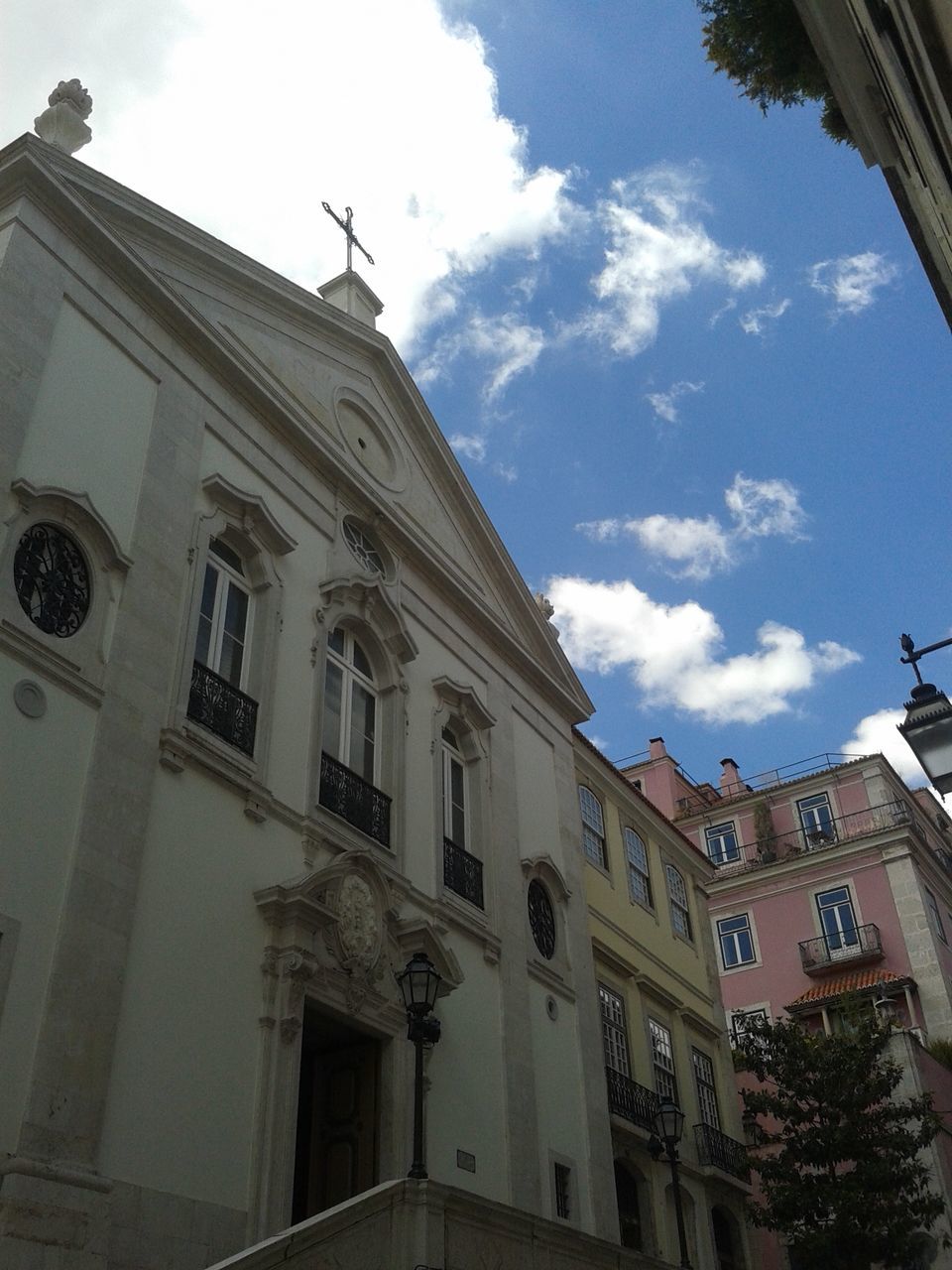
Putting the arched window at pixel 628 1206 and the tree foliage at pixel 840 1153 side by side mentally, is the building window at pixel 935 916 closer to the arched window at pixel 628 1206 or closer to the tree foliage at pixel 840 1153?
the tree foliage at pixel 840 1153

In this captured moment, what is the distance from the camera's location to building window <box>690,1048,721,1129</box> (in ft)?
78.3

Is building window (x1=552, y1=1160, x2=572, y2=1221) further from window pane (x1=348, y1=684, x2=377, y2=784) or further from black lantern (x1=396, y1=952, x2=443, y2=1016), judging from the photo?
black lantern (x1=396, y1=952, x2=443, y2=1016)

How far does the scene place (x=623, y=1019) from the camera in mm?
21984

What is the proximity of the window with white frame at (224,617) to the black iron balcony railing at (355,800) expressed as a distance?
1.65 m

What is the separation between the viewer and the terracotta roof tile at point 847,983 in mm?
33469

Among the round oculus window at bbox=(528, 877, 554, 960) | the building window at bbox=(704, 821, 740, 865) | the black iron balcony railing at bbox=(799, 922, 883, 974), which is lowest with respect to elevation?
the round oculus window at bbox=(528, 877, 554, 960)

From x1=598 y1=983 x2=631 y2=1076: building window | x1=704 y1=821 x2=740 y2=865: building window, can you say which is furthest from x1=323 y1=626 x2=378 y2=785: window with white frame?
x1=704 y1=821 x2=740 y2=865: building window

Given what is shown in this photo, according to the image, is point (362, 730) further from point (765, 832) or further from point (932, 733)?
point (765, 832)

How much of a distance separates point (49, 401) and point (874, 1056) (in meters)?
17.1

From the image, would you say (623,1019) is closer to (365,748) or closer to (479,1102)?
(479,1102)

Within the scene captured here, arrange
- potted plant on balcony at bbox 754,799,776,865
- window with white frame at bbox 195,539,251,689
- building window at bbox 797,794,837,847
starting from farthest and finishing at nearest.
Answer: potted plant on balcony at bbox 754,799,776,865 < building window at bbox 797,794,837,847 < window with white frame at bbox 195,539,251,689

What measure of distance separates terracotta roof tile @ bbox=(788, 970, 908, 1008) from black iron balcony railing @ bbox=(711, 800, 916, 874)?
158 inches

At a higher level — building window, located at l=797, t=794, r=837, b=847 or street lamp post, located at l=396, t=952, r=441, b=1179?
building window, located at l=797, t=794, r=837, b=847

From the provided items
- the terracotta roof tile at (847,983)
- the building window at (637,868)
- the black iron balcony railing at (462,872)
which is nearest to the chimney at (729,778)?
the terracotta roof tile at (847,983)
